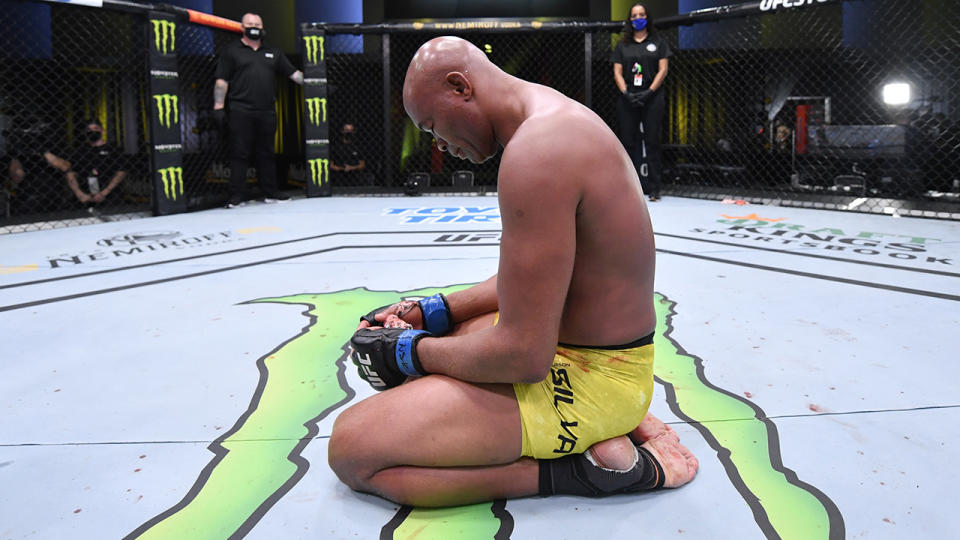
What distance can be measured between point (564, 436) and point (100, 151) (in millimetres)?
5415

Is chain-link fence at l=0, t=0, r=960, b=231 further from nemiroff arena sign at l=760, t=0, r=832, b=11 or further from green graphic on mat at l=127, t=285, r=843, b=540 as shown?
green graphic on mat at l=127, t=285, r=843, b=540

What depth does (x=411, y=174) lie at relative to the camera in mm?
7117

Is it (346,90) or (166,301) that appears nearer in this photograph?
(166,301)

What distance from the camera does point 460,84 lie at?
4.15 ft

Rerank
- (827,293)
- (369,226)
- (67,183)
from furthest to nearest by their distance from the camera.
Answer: (67,183), (369,226), (827,293)

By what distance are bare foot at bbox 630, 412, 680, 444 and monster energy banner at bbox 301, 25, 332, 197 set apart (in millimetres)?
5733

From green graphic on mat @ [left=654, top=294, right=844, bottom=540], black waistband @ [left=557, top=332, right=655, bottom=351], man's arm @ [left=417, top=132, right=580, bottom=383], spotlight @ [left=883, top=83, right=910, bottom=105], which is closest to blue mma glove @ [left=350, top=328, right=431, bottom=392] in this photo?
man's arm @ [left=417, top=132, right=580, bottom=383]

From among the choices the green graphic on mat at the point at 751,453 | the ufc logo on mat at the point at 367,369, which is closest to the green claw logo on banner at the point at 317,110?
the green graphic on mat at the point at 751,453

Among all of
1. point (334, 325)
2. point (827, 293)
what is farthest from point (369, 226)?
point (827, 293)

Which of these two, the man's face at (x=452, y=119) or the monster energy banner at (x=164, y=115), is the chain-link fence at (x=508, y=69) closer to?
the monster energy banner at (x=164, y=115)

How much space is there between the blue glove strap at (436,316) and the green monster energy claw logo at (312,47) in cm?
551

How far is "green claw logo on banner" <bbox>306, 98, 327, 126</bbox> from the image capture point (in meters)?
6.70

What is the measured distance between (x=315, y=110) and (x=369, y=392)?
17.2ft

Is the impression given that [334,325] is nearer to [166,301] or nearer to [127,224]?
[166,301]
